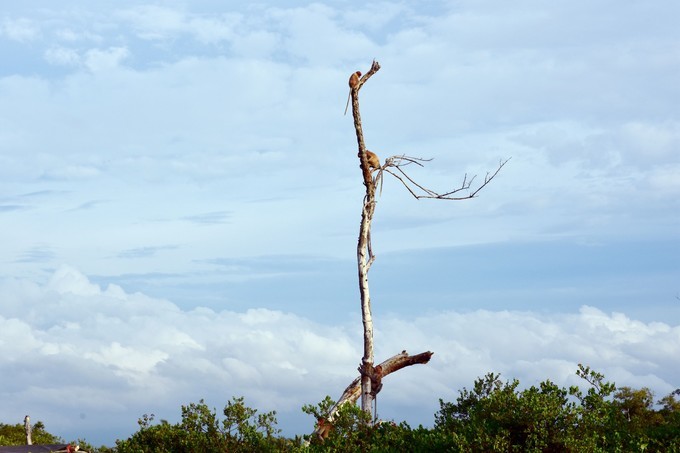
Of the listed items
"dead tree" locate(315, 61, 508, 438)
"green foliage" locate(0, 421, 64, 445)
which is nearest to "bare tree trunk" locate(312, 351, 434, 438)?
"dead tree" locate(315, 61, 508, 438)

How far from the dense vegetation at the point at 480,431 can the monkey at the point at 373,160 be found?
261 inches

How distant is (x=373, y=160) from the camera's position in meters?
21.8

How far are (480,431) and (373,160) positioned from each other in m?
9.80

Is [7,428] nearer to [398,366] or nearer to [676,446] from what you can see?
[398,366]

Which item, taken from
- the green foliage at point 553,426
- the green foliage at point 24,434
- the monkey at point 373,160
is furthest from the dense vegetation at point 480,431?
the green foliage at point 24,434

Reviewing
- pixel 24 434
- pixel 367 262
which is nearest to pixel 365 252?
pixel 367 262

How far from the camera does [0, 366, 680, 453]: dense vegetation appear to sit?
1338 centimetres

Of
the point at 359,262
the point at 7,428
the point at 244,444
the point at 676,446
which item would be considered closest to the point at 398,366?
the point at 359,262

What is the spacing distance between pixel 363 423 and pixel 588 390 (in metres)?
Result: 4.07

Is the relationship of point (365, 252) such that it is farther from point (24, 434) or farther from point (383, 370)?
point (24, 434)

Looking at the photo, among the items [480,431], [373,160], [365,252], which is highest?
[373,160]

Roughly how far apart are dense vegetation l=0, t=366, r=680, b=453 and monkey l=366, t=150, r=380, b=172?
21.8 ft

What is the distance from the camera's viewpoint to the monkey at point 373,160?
21.7 metres

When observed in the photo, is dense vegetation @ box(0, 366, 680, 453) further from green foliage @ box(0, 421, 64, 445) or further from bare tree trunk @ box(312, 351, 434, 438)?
green foliage @ box(0, 421, 64, 445)
